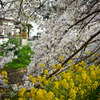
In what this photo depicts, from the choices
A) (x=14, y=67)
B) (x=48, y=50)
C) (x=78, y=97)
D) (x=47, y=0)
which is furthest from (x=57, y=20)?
(x=14, y=67)

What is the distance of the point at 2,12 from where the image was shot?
2463mm

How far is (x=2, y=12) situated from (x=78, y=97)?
2.07 m

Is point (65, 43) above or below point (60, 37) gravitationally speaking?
below

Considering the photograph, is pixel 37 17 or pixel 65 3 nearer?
pixel 65 3

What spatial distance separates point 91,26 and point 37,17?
4.49 feet

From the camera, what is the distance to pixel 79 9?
2.30m

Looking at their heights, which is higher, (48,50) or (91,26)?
(91,26)

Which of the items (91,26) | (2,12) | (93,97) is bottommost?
(93,97)

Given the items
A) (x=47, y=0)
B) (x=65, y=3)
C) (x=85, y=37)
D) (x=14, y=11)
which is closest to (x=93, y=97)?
(x=85, y=37)

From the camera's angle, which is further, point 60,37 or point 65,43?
point 65,43

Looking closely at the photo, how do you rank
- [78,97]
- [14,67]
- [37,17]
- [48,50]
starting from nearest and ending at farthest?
[78,97] → [48,50] → [37,17] → [14,67]

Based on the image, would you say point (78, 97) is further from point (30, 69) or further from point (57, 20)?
point (57, 20)

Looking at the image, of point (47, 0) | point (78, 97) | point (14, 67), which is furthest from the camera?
point (14, 67)

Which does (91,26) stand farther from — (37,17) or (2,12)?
(2,12)
